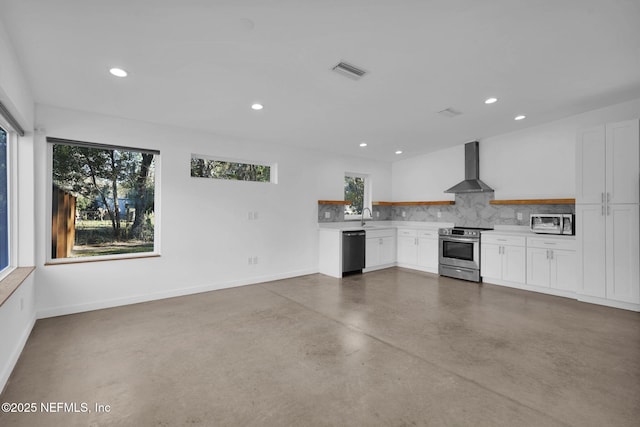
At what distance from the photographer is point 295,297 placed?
409 cm

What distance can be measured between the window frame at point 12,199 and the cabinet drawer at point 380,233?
16.1 feet

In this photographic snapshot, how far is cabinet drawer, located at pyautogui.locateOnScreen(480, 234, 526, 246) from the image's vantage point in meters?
4.43

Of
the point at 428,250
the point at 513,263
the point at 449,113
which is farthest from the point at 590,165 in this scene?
the point at 428,250

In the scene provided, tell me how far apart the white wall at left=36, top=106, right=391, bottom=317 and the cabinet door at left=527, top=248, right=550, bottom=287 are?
11.5ft

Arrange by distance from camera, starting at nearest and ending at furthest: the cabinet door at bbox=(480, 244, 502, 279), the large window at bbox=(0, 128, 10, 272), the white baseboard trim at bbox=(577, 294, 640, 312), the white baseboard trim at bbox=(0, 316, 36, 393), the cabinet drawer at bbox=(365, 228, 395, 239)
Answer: the white baseboard trim at bbox=(0, 316, 36, 393) → the large window at bbox=(0, 128, 10, 272) → the white baseboard trim at bbox=(577, 294, 640, 312) → the cabinet door at bbox=(480, 244, 502, 279) → the cabinet drawer at bbox=(365, 228, 395, 239)

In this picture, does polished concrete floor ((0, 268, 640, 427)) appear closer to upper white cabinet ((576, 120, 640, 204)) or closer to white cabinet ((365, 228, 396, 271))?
upper white cabinet ((576, 120, 640, 204))

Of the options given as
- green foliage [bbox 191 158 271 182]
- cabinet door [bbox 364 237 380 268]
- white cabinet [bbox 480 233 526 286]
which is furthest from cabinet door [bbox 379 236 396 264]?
green foliage [bbox 191 158 271 182]

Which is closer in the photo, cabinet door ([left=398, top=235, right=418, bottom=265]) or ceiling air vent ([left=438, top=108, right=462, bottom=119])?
ceiling air vent ([left=438, top=108, right=462, bottom=119])

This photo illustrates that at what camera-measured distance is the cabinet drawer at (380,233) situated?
5758 mm

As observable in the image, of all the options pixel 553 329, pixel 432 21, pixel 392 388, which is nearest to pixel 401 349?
pixel 392 388

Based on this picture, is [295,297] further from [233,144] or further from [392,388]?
[233,144]

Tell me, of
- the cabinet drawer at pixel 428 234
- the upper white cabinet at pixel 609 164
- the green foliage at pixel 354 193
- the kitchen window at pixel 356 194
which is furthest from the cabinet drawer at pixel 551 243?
the green foliage at pixel 354 193

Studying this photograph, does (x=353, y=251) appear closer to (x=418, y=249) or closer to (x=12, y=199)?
(x=418, y=249)

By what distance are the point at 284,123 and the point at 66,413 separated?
141 inches
